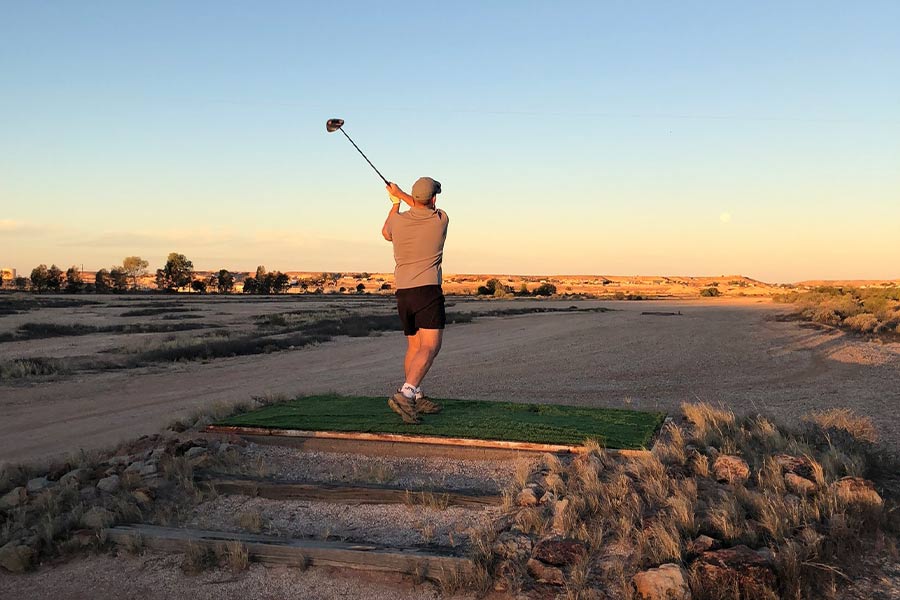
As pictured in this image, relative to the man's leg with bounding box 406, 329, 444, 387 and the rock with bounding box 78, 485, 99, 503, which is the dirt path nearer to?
the rock with bounding box 78, 485, 99, 503

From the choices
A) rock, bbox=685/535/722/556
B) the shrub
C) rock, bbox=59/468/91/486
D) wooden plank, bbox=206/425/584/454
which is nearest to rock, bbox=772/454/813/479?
rock, bbox=685/535/722/556

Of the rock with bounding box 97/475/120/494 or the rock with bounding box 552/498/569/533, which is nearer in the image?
the rock with bounding box 552/498/569/533

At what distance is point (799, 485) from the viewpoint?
556cm

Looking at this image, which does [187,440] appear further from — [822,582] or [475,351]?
[475,351]

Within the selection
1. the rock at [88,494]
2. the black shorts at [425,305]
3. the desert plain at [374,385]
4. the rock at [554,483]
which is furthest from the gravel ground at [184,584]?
the black shorts at [425,305]

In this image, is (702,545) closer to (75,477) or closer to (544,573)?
(544,573)

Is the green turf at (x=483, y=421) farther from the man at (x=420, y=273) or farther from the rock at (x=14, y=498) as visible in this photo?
the rock at (x=14, y=498)

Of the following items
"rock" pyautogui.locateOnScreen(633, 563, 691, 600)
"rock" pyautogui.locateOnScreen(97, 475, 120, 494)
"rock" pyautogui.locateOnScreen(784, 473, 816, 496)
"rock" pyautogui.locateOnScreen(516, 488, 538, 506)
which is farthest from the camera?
"rock" pyautogui.locateOnScreen(97, 475, 120, 494)

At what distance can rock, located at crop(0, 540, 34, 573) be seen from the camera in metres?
5.42

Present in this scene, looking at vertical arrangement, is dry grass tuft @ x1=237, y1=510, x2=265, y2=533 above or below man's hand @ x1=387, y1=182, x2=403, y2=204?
below

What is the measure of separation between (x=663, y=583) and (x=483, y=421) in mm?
3786

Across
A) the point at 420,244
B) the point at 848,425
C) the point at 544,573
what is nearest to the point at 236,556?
the point at 544,573

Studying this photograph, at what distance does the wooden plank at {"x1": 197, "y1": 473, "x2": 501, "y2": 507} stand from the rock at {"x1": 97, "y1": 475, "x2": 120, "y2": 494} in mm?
864

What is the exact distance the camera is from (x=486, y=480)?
6.47 m
